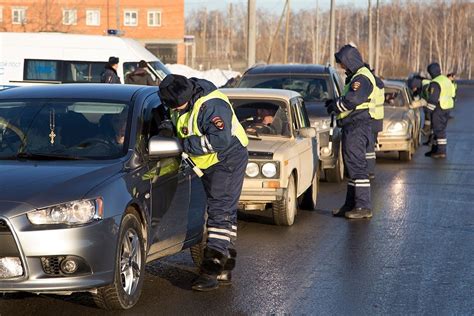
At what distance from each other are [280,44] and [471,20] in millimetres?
Answer: 26199

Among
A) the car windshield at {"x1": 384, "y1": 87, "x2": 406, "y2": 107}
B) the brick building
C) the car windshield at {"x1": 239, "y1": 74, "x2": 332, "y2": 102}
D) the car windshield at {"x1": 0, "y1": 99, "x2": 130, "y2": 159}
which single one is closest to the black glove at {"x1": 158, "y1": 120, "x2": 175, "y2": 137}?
the car windshield at {"x1": 0, "y1": 99, "x2": 130, "y2": 159}

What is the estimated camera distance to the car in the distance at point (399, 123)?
1877 cm

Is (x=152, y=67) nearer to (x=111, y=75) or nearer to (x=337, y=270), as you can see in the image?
(x=111, y=75)

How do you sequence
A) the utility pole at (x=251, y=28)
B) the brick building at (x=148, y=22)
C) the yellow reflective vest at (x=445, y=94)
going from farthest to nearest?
the brick building at (x=148, y=22) → the utility pole at (x=251, y=28) → the yellow reflective vest at (x=445, y=94)

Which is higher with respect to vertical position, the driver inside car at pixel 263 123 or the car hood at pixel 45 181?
the car hood at pixel 45 181

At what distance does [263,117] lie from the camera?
11.6m

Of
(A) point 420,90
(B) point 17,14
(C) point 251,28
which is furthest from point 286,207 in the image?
(B) point 17,14

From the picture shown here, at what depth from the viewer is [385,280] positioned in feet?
26.6

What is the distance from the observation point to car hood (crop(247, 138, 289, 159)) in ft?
34.8

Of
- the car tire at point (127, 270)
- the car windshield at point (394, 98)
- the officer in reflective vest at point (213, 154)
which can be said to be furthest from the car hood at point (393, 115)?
the car tire at point (127, 270)

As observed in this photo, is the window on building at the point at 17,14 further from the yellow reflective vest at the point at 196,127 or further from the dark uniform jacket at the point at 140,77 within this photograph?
the yellow reflective vest at the point at 196,127

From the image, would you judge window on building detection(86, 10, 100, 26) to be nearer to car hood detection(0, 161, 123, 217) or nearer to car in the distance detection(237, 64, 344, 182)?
car in the distance detection(237, 64, 344, 182)

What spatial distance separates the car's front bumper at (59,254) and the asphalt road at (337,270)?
0.52m

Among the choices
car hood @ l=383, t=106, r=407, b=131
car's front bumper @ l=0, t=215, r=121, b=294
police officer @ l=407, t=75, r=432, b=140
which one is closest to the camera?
car's front bumper @ l=0, t=215, r=121, b=294
